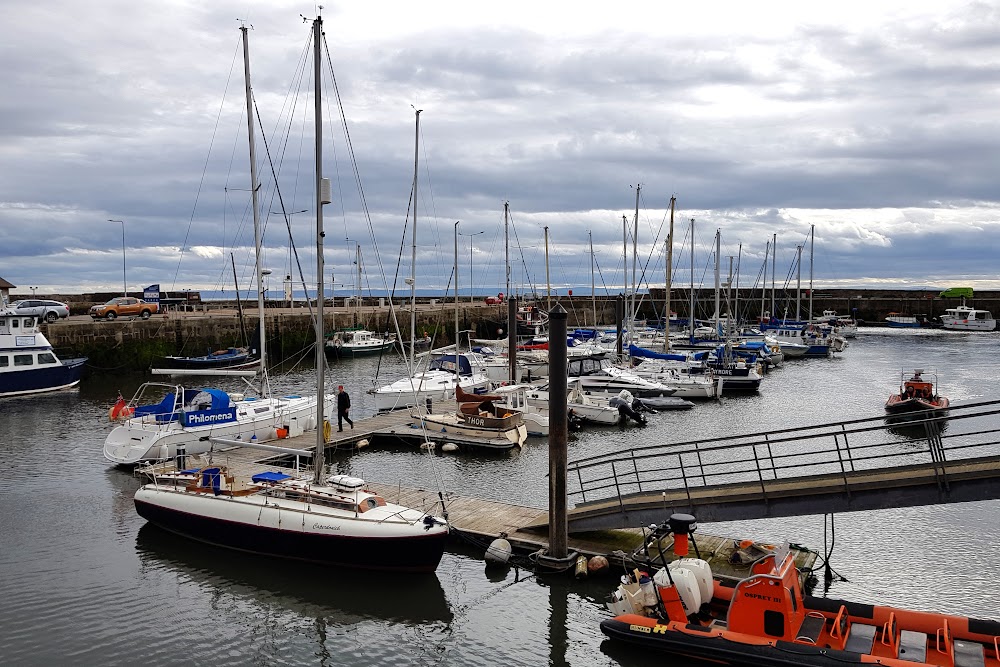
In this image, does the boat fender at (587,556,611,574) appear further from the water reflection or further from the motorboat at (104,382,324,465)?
the motorboat at (104,382,324,465)

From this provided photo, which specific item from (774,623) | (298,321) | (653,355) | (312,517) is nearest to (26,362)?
(298,321)

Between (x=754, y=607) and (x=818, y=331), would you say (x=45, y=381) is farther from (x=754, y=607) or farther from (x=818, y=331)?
(x=818, y=331)

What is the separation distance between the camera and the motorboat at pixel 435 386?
36531mm

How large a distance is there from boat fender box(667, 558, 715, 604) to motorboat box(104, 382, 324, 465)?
57.0 ft

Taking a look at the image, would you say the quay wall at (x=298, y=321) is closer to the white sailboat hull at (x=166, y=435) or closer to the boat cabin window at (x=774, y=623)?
the white sailboat hull at (x=166, y=435)

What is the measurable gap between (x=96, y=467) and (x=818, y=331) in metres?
64.9

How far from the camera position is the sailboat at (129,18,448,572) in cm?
1586

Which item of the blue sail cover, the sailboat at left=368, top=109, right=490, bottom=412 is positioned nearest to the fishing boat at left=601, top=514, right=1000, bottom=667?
the sailboat at left=368, top=109, right=490, bottom=412

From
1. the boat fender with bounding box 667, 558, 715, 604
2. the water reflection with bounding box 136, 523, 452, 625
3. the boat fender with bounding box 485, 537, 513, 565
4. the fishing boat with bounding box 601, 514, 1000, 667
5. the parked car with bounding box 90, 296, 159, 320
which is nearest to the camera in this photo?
the fishing boat with bounding box 601, 514, 1000, 667

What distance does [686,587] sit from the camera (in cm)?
1277

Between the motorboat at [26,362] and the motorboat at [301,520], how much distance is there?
2997 cm

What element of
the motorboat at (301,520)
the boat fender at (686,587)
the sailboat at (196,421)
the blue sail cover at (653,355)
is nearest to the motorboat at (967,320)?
the blue sail cover at (653,355)

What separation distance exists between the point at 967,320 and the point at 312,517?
101 meters

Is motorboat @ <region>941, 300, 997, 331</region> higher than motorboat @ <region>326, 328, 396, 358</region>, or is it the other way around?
motorboat @ <region>941, 300, 997, 331</region>
